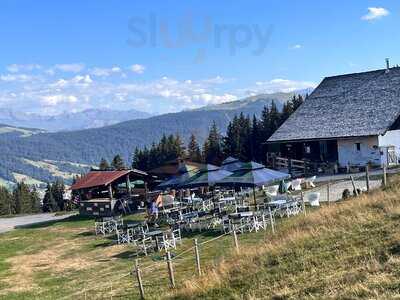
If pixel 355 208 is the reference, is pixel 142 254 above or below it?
below

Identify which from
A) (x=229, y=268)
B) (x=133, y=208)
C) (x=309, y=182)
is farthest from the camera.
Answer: (x=133, y=208)

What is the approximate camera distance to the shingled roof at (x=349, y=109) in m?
37.6

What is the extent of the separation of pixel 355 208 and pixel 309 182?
1464cm

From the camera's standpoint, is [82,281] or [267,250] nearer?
[267,250]

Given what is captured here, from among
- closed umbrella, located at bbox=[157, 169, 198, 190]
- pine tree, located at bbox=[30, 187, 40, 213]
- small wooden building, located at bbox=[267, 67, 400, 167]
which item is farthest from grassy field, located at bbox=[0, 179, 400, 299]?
pine tree, located at bbox=[30, 187, 40, 213]

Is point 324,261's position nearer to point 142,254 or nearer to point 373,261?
point 373,261

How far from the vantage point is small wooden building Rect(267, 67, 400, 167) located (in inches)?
1448

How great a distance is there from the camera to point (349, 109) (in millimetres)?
40375

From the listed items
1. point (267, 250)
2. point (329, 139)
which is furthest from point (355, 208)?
point (329, 139)

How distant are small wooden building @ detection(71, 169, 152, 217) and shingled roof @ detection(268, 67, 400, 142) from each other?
12067 mm

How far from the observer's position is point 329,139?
38.5 m

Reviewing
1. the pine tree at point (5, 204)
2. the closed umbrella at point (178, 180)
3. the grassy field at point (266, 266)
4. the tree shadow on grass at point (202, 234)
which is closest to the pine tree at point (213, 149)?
the closed umbrella at point (178, 180)

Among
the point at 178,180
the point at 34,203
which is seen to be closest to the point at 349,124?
the point at 178,180

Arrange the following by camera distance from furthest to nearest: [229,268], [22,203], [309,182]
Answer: [22,203]
[309,182]
[229,268]
